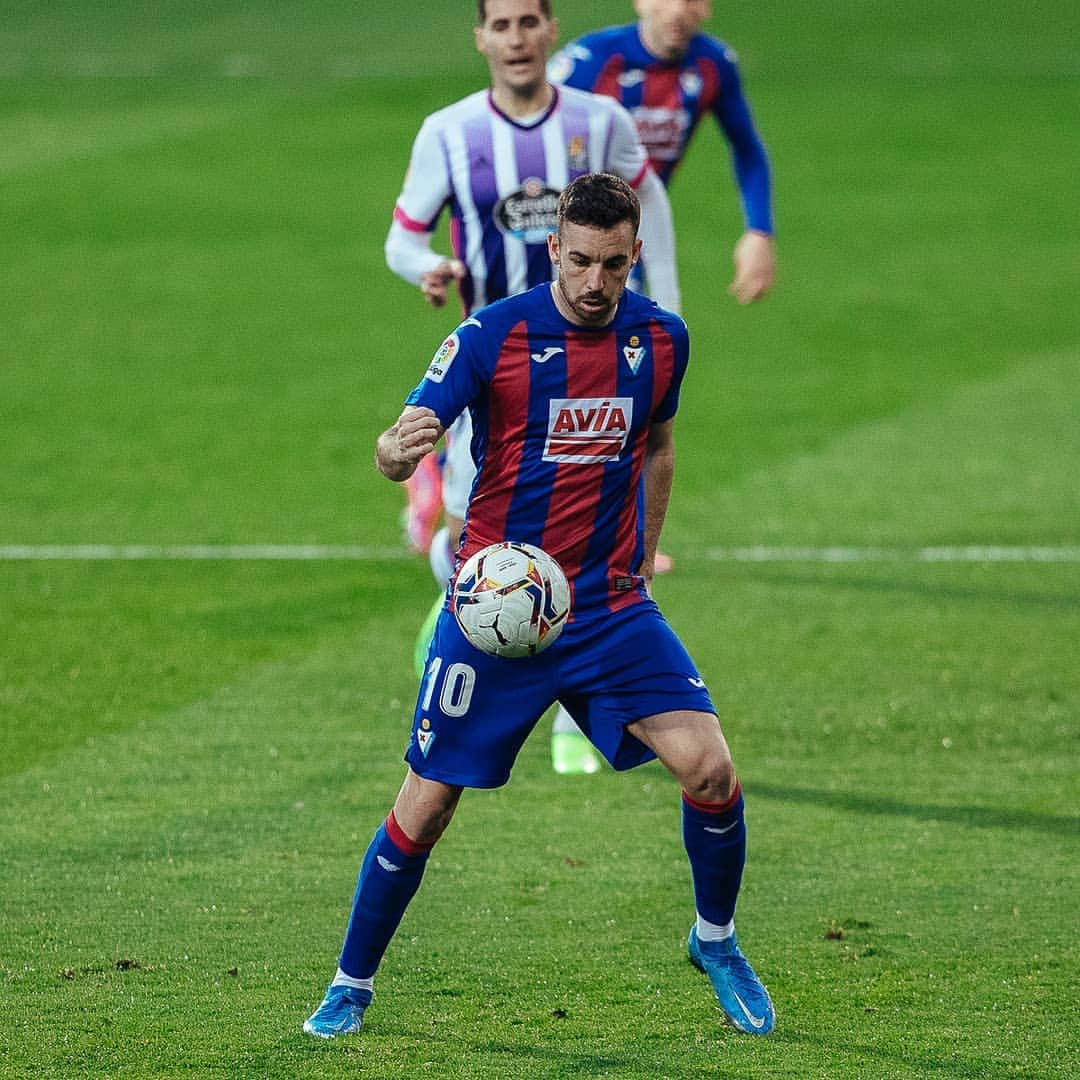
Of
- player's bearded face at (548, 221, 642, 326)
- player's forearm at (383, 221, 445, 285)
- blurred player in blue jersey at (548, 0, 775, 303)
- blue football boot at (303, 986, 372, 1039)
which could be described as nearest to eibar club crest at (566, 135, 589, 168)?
player's forearm at (383, 221, 445, 285)

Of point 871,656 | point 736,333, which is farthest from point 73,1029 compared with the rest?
point 736,333

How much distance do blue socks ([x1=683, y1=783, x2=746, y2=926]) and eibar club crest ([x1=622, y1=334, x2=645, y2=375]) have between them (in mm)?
1022

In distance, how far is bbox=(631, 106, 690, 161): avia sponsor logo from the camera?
861cm

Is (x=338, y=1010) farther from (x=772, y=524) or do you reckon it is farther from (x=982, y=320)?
(x=982, y=320)

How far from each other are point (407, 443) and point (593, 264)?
62 centimetres

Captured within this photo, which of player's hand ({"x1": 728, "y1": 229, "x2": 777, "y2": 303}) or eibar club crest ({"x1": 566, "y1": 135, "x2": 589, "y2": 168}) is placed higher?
eibar club crest ({"x1": 566, "y1": 135, "x2": 589, "y2": 168})

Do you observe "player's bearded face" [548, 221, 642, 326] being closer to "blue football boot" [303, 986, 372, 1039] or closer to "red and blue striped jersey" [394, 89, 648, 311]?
"blue football boot" [303, 986, 372, 1039]

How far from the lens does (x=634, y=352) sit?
493cm

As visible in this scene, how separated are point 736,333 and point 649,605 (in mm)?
9986

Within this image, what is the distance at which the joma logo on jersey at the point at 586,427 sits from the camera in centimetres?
488

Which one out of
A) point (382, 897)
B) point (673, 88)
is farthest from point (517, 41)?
point (382, 897)

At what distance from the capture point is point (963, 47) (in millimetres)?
27609

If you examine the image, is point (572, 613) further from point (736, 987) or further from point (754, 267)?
point (754, 267)

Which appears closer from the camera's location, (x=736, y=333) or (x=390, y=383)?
(x=390, y=383)
